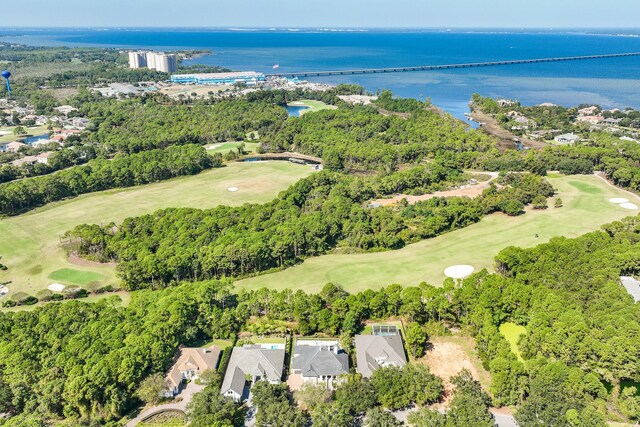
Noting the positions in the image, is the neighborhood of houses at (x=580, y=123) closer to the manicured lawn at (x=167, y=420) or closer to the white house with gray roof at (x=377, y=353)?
the white house with gray roof at (x=377, y=353)

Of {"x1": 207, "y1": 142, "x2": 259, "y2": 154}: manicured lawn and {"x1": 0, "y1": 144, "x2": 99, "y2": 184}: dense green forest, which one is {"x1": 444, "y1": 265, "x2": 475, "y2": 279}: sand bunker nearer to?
{"x1": 207, "y1": 142, "x2": 259, "y2": 154}: manicured lawn

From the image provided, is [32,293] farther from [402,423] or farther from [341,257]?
[402,423]

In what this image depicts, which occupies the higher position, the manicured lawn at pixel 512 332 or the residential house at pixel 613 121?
the residential house at pixel 613 121

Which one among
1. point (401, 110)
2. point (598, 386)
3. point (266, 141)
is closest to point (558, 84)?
point (401, 110)

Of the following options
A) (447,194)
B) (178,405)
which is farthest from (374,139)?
(178,405)

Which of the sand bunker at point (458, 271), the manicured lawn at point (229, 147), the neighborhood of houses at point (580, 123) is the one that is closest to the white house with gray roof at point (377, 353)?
the sand bunker at point (458, 271)

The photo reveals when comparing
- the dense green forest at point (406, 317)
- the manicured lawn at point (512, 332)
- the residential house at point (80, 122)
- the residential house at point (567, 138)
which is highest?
the residential house at point (567, 138)
